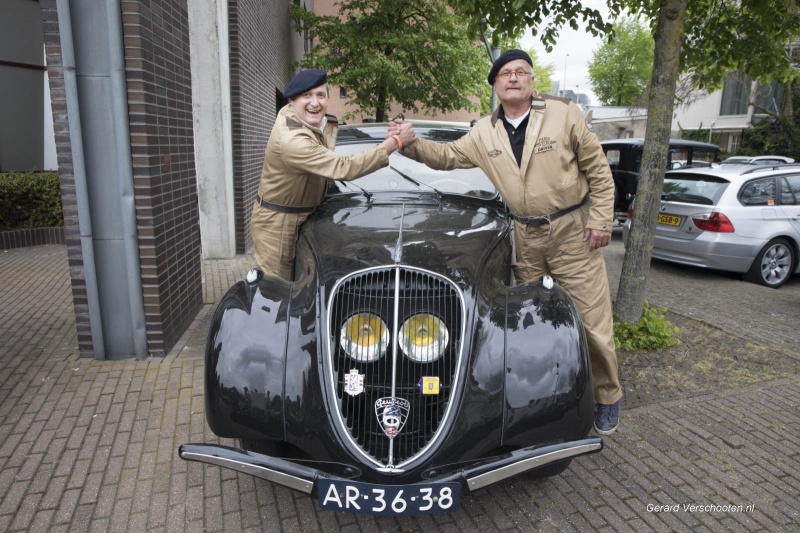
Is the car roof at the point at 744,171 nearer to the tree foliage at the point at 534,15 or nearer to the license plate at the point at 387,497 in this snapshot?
the tree foliage at the point at 534,15

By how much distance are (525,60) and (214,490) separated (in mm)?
3005

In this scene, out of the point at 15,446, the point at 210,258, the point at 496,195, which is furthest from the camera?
the point at 210,258

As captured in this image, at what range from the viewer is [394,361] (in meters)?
2.46

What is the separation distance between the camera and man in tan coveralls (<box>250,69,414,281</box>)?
3.20m

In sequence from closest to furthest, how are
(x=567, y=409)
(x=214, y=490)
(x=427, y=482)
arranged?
(x=427, y=482)
(x=567, y=409)
(x=214, y=490)

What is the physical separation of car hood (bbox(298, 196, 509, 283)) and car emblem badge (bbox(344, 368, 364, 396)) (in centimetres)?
50

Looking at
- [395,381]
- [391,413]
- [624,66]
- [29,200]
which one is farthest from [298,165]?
[624,66]

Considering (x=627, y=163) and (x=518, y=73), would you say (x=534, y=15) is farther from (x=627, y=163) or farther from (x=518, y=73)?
(x=627, y=163)

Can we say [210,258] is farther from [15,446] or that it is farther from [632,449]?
[632,449]

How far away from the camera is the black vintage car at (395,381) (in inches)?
88.8

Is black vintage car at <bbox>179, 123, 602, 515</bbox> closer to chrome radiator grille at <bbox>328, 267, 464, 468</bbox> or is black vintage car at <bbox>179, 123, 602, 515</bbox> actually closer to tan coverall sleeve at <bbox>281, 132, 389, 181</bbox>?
chrome radiator grille at <bbox>328, 267, 464, 468</bbox>

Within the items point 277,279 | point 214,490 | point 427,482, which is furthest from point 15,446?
point 427,482

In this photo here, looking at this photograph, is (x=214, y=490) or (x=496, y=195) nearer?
(x=214, y=490)

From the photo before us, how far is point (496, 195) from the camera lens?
156 inches
